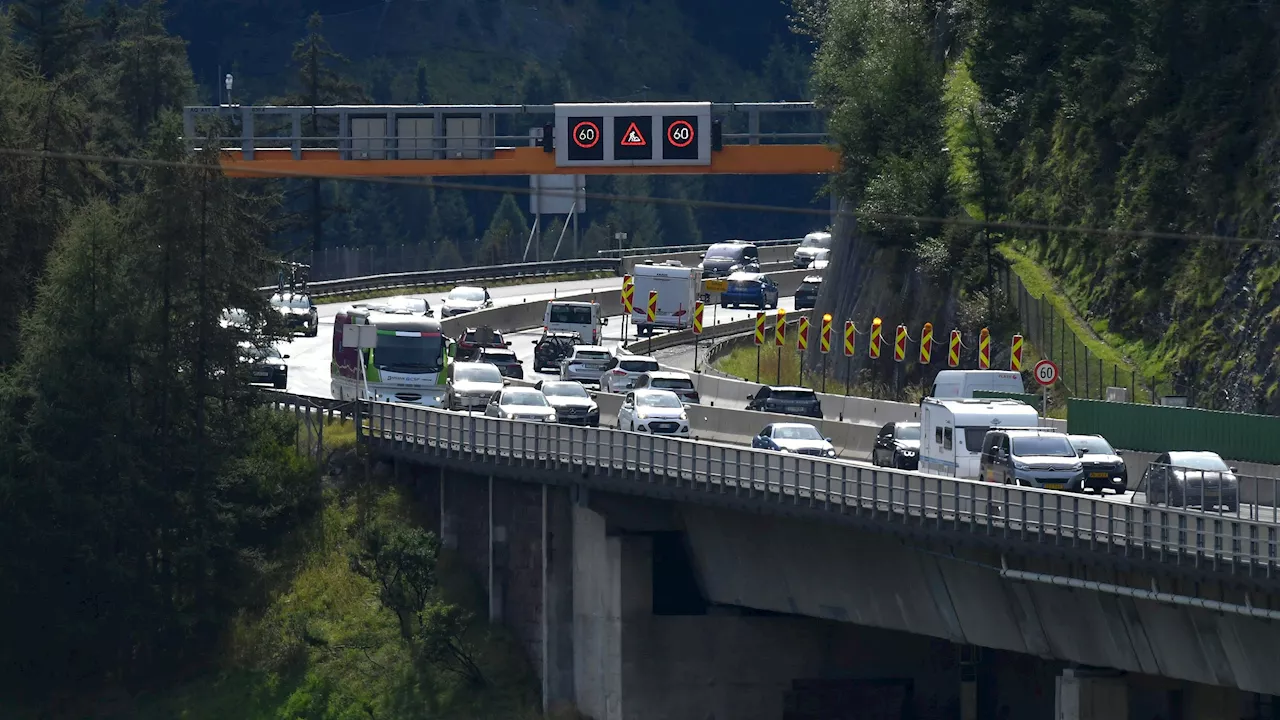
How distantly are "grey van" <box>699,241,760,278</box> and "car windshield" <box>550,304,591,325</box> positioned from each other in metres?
29.5

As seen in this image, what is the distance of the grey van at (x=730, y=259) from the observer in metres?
114

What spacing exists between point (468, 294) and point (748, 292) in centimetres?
1292

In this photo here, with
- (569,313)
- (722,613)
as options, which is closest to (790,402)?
(722,613)

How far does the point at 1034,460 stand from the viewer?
4084cm

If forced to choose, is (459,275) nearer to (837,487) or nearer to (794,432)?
(794,432)

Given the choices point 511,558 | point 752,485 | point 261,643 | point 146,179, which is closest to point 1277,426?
Result: point 752,485

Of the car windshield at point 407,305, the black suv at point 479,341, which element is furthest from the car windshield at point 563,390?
the car windshield at point 407,305

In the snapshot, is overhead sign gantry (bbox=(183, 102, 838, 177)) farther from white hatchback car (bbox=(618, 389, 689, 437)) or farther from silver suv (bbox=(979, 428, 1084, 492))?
silver suv (bbox=(979, 428, 1084, 492))

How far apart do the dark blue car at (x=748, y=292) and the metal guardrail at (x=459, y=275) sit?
13.2 meters

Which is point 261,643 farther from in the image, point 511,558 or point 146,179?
point 146,179

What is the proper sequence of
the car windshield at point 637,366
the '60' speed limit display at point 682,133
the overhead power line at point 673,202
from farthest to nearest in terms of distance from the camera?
1. the '60' speed limit display at point 682,133
2. the car windshield at point 637,366
3. the overhead power line at point 673,202

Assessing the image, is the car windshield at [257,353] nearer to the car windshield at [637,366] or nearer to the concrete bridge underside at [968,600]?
the car windshield at [637,366]

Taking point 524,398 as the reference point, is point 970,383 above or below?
above

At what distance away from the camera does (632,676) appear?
161 feet
